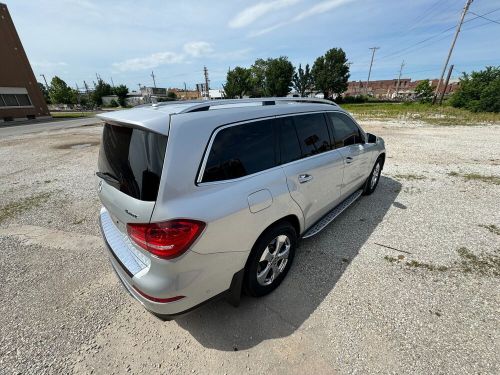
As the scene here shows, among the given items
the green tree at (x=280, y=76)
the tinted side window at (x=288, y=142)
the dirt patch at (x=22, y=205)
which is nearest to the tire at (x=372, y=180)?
the tinted side window at (x=288, y=142)

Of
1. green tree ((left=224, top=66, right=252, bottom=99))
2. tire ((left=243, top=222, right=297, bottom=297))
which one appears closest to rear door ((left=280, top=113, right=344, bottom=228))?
tire ((left=243, top=222, right=297, bottom=297))

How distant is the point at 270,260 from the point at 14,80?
37.2 m

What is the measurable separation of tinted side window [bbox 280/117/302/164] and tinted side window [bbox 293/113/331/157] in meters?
0.08

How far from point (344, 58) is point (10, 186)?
201 ft

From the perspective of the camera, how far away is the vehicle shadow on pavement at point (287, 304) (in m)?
2.05

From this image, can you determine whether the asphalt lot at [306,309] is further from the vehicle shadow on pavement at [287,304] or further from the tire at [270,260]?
the tire at [270,260]

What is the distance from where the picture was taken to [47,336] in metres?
2.07

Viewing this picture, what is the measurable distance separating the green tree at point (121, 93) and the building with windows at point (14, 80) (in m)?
33.3

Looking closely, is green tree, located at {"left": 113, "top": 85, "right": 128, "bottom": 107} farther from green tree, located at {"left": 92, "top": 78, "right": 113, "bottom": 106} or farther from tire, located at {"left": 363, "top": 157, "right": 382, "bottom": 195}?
tire, located at {"left": 363, "top": 157, "right": 382, "bottom": 195}

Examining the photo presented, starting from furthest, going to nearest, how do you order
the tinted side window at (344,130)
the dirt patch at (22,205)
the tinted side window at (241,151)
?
the dirt patch at (22,205) < the tinted side window at (344,130) < the tinted side window at (241,151)

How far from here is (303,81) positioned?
5884 cm

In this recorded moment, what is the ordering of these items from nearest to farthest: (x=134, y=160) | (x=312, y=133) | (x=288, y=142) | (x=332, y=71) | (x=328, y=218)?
(x=134, y=160) → (x=288, y=142) → (x=312, y=133) → (x=328, y=218) → (x=332, y=71)

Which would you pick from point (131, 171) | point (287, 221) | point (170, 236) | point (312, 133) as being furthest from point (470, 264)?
point (131, 171)

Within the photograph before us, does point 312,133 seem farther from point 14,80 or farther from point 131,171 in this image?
point 14,80
